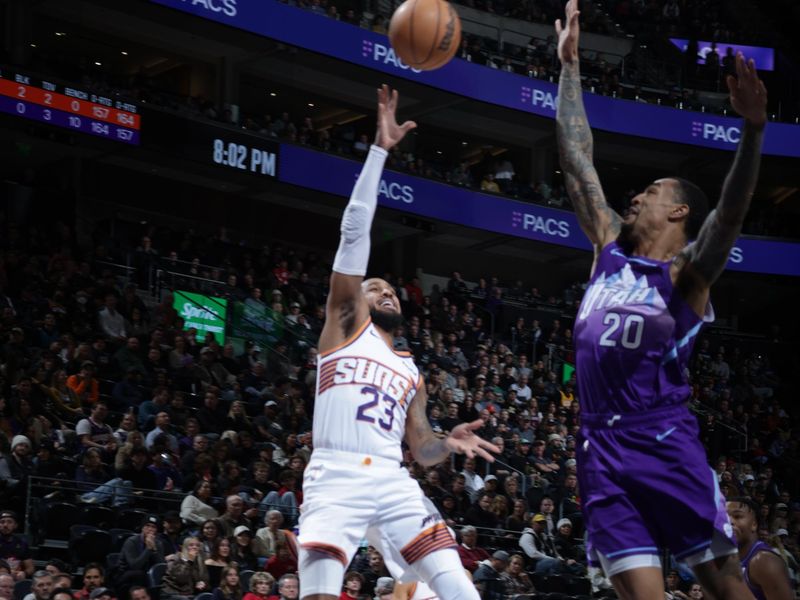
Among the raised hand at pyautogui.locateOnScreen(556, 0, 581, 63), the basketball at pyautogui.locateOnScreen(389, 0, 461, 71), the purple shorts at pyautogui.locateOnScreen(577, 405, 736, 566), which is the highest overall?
the basketball at pyautogui.locateOnScreen(389, 0, 461, 71)

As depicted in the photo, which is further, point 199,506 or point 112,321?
point 112,321

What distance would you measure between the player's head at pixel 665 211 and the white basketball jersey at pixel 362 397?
6.20 feet

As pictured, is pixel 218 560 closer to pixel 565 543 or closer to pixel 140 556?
pixel 140 556

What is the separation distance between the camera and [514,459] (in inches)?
738

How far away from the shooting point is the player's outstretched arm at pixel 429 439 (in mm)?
5914

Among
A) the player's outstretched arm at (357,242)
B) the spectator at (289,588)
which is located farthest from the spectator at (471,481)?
the player's outstretched arm at (357,242)

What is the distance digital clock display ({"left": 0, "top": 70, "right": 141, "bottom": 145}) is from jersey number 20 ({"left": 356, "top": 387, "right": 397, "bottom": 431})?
16373mm

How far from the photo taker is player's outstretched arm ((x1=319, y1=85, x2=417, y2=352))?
239 inches

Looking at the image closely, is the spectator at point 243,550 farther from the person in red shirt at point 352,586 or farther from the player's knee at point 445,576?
the player's knee at point 445,576

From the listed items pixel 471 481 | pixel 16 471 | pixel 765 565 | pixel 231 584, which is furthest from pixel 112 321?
pixel 765 565

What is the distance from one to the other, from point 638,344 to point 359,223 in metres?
2.02

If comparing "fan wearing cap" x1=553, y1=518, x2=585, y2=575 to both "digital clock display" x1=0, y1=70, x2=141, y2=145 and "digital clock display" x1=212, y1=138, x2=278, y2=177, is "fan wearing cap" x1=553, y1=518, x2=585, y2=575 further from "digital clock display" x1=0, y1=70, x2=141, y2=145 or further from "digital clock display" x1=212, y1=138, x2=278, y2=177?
"digital clock display" x1=0, y1=70, x2=141, y2=145

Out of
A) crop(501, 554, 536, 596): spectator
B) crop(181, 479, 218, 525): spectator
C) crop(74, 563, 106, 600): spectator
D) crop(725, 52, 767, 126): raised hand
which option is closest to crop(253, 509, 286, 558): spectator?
crop(181, 479, 218, 525): spectator

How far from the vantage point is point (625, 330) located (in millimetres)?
4500
